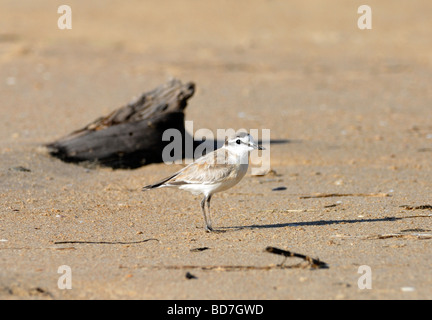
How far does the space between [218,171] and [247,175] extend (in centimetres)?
247

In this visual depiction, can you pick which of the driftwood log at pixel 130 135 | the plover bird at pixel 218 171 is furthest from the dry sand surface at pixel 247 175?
the plover bird at pixel 218 171

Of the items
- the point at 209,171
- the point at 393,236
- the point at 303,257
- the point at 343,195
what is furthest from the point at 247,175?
the point at 303,257

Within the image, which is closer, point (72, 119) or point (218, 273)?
point (218, 273)

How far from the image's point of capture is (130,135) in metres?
8.77

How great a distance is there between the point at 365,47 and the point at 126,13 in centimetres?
773

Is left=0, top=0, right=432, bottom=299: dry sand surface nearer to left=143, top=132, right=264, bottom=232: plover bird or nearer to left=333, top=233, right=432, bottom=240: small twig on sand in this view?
left=333, top=233, right=432, bottom=240: small twig on sand

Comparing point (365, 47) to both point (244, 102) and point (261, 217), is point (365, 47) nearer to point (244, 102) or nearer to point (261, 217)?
point (244, 102)

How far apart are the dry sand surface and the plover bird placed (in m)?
0.39

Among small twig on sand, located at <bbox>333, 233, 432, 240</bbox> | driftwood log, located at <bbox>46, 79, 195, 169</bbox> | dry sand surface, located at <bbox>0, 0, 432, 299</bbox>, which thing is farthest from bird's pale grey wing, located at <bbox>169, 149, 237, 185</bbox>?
driftwood log, located at <bbox>46, 79, 195, 169</bbox>

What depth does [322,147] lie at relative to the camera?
401 inches
